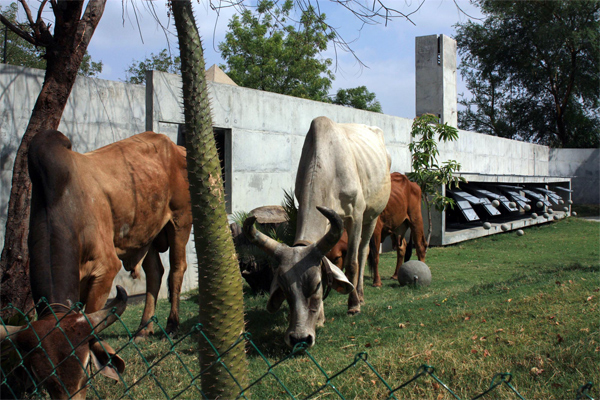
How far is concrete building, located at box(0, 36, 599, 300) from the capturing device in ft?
22.5

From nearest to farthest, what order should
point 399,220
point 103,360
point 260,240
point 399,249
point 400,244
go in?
Result: point 103,360 → point 260,240 → point 399,220 → point 399,249 → point 400,244

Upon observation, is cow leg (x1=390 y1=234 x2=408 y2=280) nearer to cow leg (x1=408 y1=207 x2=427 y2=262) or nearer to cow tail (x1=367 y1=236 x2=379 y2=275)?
cow leg (x1=408 y1=207 x2=427 y2=262)

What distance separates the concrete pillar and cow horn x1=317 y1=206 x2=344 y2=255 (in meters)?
13.1

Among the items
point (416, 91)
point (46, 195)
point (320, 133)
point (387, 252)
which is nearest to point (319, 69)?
point (416, 91)

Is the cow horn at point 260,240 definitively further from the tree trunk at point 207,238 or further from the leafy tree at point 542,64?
the leafy tree at point 542,64

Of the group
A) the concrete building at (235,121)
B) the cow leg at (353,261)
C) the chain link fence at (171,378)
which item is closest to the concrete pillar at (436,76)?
the concrete building at (235,121)

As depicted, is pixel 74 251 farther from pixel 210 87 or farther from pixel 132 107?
pixel 210 87

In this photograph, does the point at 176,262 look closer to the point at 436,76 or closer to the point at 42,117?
the point at 42,117

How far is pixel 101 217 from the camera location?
4902 millimetres

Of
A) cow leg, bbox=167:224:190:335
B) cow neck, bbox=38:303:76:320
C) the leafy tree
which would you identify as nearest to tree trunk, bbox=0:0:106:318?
cow leg, bbox=167:224:190:335

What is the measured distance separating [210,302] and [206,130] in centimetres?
103

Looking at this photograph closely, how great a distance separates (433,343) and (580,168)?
2705 cm

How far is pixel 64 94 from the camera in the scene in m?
5.91

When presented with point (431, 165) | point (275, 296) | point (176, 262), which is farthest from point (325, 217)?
point (431, 165)
